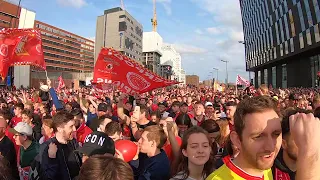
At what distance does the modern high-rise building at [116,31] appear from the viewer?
107 m

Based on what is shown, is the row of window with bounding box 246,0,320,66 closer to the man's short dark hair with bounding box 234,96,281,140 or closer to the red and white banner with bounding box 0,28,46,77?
the red and white banner with bounding box 0,28,46,77

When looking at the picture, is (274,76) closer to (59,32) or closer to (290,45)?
(290,45)

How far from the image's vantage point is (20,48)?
11500mm

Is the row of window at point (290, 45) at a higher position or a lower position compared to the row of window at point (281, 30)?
lower

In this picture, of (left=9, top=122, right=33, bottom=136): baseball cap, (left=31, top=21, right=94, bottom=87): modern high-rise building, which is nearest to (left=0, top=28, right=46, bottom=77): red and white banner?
(left=9, top=122, right=33, bottom=136): baseball cap

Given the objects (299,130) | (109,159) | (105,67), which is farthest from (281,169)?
(105,67)

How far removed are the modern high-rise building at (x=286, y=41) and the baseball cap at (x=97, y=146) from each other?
110 ft

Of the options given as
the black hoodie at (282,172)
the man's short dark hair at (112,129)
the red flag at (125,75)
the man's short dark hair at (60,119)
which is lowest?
the black hoodie at (282,172)

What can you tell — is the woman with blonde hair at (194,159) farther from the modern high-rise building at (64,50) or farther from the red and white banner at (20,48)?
the modern high-rise building at (64,50)

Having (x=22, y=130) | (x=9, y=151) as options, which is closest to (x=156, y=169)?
(x=22, y=130)

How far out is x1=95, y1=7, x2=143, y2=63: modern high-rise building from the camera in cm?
10662

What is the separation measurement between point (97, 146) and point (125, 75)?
6.46 m

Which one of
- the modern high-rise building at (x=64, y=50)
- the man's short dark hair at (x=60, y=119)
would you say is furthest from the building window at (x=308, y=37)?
the modern high-rise building at (x=64, y=50)

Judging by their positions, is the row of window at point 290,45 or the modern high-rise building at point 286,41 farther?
the modern high-rise building at point 286,41
